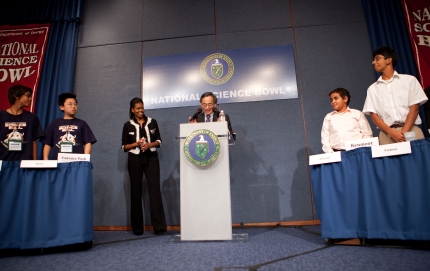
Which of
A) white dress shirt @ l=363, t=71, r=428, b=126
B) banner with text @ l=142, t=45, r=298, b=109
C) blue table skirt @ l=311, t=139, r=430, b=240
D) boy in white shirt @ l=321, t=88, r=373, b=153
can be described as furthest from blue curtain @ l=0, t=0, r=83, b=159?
white dress shirt @ l=363, t=71, r=428, b=126

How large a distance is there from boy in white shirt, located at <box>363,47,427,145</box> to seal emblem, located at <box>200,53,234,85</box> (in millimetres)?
1990

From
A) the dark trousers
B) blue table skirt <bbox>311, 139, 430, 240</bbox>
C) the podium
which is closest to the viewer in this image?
blue table skirt <bbox>311, 139, 430, 240</bbox>

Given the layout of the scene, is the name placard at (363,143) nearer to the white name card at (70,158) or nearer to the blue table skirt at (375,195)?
the blue table skirt at (375,195)

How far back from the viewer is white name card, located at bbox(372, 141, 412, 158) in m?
1.93

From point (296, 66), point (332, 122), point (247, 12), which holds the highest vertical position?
point (247, 12)

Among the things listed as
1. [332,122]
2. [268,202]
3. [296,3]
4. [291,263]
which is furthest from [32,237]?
[296,3]

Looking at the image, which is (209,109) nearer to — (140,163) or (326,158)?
(140,163)

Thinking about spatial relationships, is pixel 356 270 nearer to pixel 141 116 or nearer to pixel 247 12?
pixel 141 116

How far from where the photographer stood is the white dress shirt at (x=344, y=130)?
280 cm

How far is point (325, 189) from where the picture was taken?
88.4 inches

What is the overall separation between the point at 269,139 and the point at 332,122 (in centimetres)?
111

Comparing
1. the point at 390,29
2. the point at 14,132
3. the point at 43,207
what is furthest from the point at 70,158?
the point at 390,29

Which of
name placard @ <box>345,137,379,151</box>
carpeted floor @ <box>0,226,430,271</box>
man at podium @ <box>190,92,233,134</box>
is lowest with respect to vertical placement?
carpeted floor @ <box>0,226,430,271</box>

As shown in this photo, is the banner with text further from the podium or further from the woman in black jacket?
the podium
